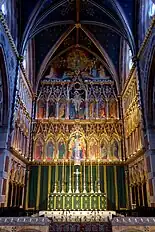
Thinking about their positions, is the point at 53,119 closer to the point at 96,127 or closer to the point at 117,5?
the point at 96,127

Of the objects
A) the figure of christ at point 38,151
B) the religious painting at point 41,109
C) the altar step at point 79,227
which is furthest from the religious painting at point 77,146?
the altar step at point 79,227

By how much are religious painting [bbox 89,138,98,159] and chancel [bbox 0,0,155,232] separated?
9cm

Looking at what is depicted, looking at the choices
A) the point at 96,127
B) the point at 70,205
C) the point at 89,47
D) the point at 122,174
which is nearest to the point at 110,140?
the point at 96,127

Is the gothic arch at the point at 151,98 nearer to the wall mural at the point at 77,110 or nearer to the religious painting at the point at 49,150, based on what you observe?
the wall mural at the point at 77,110

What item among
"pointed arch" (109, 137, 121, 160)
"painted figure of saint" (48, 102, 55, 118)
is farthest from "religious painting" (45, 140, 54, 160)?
"pointed arch" (109, 137, 121, 160)

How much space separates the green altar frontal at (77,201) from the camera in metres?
17.3

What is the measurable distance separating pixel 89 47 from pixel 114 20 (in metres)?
5.66

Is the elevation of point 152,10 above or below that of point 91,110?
above

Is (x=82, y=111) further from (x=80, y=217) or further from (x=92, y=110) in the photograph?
(x=80, y=217)

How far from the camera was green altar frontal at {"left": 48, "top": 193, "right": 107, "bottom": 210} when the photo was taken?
17.3 meters

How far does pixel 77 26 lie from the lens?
72.1 ft

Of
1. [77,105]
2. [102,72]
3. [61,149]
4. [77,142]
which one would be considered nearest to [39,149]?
[61,149]

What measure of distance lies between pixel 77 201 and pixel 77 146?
5400 mm

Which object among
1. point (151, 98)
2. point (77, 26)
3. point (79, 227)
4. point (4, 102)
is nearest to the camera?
point (79, 227)
